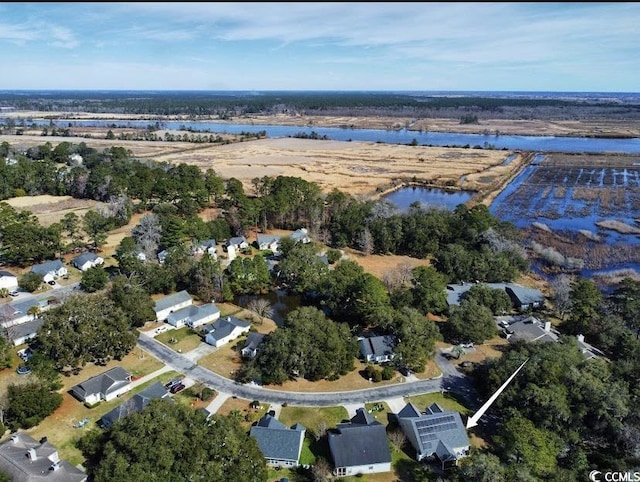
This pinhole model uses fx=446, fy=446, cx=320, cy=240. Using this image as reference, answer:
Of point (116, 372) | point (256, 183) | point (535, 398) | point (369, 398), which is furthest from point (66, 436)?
point (256, 183)

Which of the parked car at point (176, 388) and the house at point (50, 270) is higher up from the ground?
the house at point (50, 270)

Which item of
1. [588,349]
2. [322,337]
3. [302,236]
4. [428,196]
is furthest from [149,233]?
[428,196]

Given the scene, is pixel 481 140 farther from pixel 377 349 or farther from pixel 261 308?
pixel 377 349

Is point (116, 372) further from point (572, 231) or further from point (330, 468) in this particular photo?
point (572, 231)

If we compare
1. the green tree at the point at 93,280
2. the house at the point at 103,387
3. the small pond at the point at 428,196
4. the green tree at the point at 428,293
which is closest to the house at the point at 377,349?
the green tree at the point at 428,293

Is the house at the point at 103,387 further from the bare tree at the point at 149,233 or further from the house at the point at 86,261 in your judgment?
the bare tree at the point at 149,233
